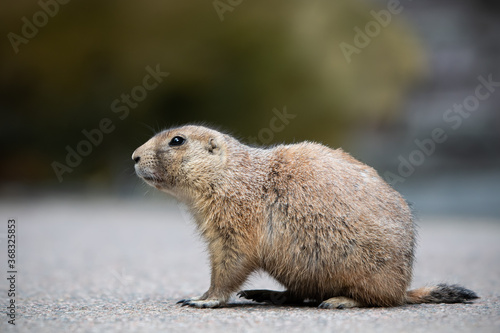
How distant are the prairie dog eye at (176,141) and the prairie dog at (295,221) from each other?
1 cm

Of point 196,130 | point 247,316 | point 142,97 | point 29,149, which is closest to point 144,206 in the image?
point 142,97

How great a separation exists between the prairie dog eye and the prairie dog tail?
269cm

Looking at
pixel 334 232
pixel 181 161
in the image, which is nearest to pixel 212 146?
pixel 181 161

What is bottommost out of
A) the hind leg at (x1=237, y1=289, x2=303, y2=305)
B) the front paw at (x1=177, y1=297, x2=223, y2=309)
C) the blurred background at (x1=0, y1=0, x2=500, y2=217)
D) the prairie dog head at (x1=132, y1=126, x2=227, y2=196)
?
the front paw at (x1=177, y1=297, x2=223, y2=309)

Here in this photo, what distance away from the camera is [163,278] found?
838cm

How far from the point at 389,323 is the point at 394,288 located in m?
0.89

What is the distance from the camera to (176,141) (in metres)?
6.55

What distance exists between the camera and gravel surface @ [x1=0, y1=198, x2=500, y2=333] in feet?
16.4

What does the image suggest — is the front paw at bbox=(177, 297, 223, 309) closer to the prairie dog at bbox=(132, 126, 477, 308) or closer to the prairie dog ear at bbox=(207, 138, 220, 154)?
the prairie dog at bbox=(132, 126, 477, 308)

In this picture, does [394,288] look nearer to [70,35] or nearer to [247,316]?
[247,316]

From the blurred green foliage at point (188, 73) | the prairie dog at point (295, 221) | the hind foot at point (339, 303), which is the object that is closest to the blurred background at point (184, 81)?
the blurred green foliage at point (188, 73)

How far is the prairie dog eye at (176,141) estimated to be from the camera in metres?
6.54

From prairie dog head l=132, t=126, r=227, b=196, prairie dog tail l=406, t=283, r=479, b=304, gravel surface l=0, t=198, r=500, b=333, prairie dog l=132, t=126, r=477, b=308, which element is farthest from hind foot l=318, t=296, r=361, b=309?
prairie dog head l=132, t=126, r=227, b=196

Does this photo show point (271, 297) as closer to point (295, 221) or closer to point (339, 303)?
point (339, 303)
